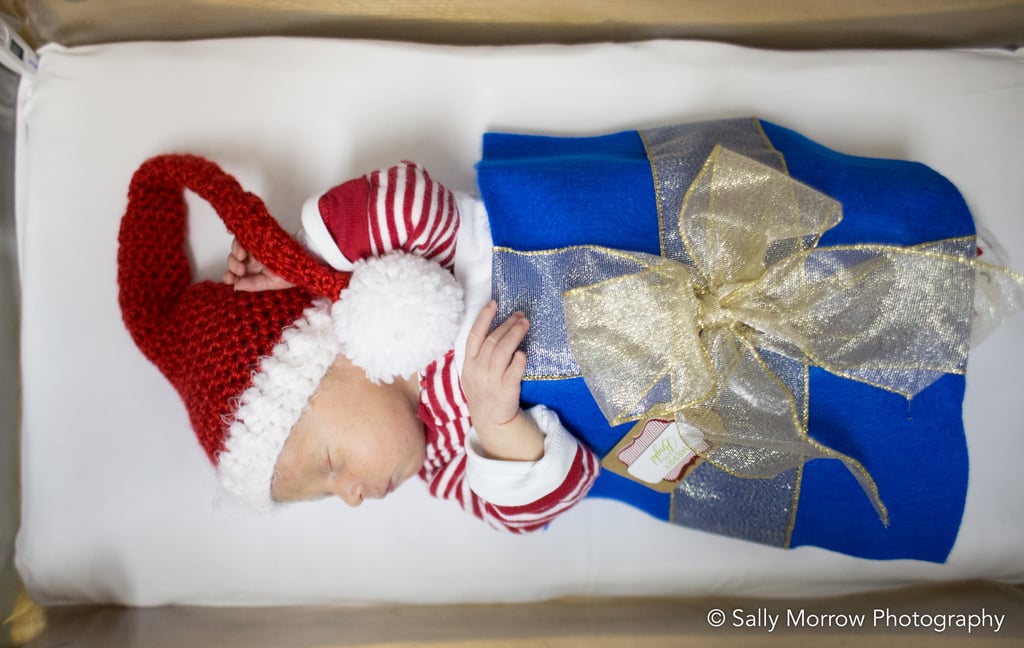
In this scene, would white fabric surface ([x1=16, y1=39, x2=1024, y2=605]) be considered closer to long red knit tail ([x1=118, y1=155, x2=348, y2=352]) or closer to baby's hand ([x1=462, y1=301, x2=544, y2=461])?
long red knit tail ([x1=118, y1=155, x2=348, y2=352])

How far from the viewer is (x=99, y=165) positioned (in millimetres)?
1137

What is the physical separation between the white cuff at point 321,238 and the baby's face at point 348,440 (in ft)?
0.42

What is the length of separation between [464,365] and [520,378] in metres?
0.08

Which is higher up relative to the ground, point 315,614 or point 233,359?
point 233,359

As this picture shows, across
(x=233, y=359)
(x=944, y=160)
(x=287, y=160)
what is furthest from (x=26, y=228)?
(x=944, y=160)

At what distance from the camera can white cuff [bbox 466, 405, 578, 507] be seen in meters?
0.93

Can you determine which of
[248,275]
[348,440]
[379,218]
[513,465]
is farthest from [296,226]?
[513,465]

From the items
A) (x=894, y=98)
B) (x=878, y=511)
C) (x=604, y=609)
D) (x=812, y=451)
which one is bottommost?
(x=604, y=609)

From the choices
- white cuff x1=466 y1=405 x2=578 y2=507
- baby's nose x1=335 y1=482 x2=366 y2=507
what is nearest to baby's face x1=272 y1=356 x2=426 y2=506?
baby's nose x1=335 y1=482 x2=366 y2=507

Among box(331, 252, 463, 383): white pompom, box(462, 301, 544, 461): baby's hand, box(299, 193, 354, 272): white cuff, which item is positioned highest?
box(299, 193, 354, 272): white cuff

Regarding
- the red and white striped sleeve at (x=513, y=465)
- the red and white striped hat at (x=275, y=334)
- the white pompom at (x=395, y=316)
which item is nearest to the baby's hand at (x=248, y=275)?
the red and white striped hat at (x=275, y=334)

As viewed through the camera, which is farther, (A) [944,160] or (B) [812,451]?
(A) [944,160]

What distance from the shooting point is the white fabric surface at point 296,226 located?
1.12 meters

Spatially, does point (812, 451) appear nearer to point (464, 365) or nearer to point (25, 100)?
point (464, 365)
